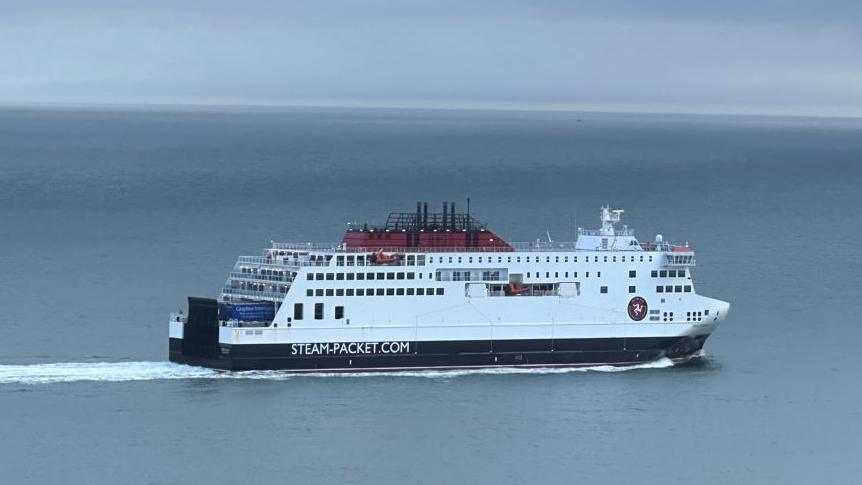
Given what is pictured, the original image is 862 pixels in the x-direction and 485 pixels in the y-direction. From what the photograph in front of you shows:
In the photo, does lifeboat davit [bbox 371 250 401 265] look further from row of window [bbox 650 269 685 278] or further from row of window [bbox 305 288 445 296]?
row of window [bbox 650 269 685 278]

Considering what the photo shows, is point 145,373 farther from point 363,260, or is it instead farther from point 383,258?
point 383,258

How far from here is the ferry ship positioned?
3159 inches

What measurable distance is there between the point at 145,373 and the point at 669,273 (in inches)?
917

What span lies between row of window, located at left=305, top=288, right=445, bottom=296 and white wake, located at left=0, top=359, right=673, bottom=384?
3.36 metres

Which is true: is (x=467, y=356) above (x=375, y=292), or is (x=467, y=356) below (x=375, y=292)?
below

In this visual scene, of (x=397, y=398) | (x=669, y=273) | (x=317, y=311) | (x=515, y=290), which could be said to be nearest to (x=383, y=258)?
(x=317, y=311)

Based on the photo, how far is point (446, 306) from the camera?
8206 centimetres

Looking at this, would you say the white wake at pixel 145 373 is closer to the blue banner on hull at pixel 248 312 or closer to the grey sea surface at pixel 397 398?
the grey sea surface at pixel 397 398

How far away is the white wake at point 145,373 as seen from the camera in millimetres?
76625

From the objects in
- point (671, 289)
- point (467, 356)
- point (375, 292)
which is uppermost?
point (671, 289)

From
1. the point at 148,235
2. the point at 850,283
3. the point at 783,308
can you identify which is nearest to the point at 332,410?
the point at 783,308

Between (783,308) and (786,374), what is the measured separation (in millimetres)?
15069

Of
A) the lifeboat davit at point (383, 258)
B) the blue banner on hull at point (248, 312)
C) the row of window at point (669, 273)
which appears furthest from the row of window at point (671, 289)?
the blue banner on hull at point (248, 312)

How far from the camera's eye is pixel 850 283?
341ft
